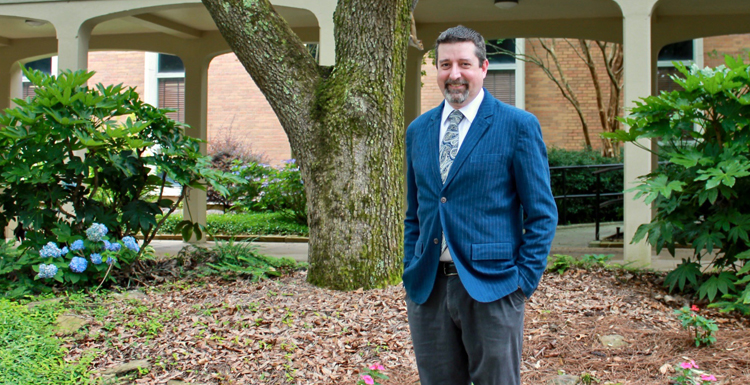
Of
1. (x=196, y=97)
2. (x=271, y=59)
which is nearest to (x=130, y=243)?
(x=271, y=59)

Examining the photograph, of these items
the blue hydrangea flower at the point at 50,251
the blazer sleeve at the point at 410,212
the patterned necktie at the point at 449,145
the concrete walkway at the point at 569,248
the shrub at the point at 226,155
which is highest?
the shrub at the point at 226,155

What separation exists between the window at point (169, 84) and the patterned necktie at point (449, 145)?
1688 cm

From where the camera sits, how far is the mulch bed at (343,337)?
390 centimetres

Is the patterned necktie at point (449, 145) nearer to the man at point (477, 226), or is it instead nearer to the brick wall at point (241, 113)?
the man at point (477, 226)

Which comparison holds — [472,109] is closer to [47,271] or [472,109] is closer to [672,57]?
[47,271]

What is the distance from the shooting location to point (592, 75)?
15.4 meters

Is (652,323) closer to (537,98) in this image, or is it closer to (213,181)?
(213,181)

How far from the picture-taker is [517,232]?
232 centimetres

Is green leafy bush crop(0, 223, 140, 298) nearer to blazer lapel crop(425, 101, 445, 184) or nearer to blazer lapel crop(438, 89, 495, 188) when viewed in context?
blazer lapel crop(425, 101, 445, 184)

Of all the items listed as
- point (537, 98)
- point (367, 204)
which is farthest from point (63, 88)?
point (537, 98)

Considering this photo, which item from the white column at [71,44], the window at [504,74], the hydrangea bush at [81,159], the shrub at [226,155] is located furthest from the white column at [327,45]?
the window at [504,74]

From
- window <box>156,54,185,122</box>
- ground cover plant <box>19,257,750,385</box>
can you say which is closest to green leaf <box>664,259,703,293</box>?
ground cover plant <box>19,257,750,385</box>

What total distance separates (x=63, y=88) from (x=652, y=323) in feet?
15.4

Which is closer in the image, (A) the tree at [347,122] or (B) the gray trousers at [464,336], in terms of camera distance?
(B) the gray trousers at [464,336]
